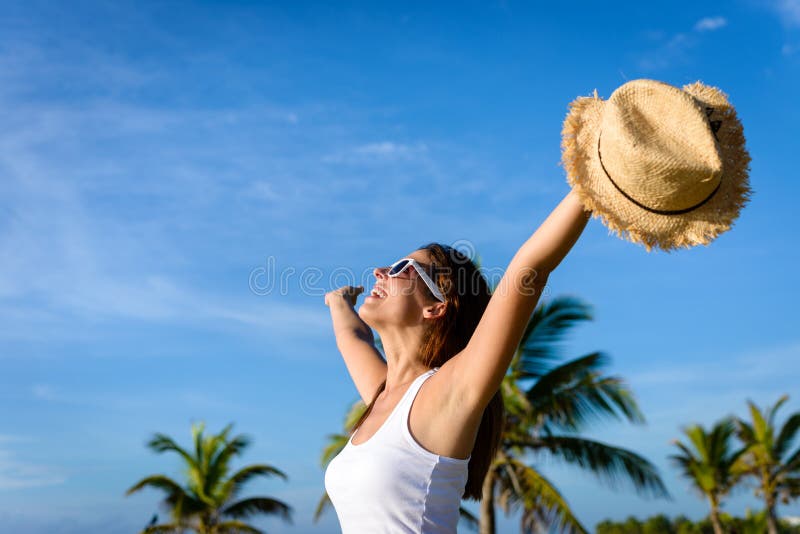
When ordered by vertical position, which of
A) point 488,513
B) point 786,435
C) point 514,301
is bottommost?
point 514,301

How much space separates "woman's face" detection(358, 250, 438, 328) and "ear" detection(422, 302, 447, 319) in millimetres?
13

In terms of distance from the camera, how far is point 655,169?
72.4 inches

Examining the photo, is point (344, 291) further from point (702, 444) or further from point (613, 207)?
point (702, 444)

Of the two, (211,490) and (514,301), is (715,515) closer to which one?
(211,490)

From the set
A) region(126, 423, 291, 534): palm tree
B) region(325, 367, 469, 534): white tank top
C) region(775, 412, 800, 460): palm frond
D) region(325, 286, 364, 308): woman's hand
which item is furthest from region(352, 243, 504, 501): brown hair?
region(775, 412, 800, 460): palm frond

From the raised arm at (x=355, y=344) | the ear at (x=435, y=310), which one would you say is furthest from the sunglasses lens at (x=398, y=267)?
the raised arm at (x=355, y=344)

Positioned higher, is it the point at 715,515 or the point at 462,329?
the point at 715,515

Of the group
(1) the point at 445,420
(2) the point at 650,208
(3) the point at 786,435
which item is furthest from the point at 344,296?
(3) the point at 786,435

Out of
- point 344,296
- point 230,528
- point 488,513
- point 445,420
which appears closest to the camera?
point 445,420

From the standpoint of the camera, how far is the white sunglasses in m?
3.06

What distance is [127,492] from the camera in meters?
19.3

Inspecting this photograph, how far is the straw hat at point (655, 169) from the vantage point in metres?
1.85

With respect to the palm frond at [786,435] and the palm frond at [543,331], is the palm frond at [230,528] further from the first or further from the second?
the palm frond at [786,435]

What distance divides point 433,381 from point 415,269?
0.68 meters
